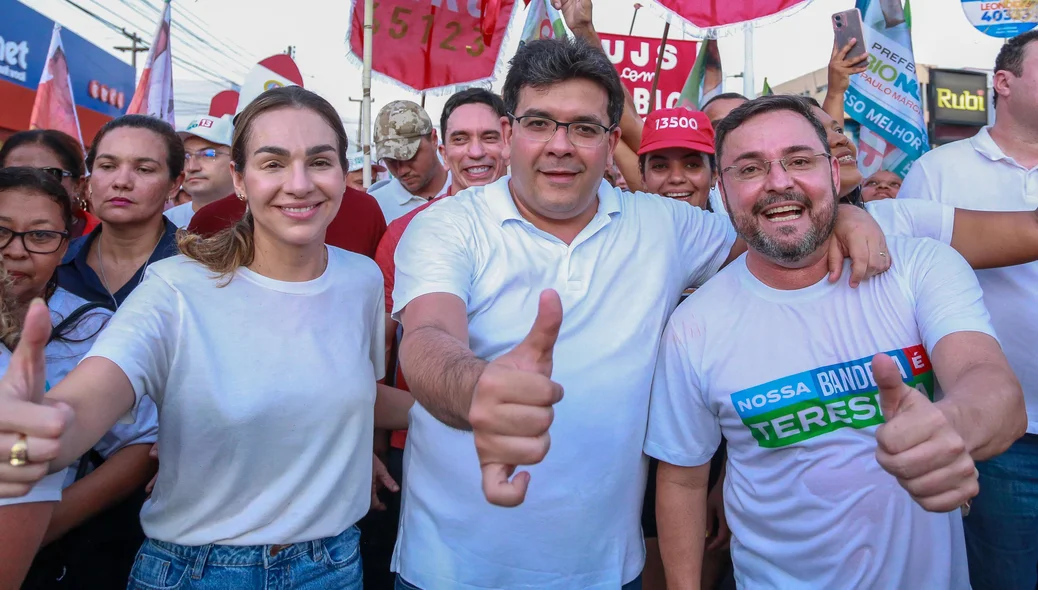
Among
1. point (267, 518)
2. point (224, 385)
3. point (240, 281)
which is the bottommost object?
point (267, 518)

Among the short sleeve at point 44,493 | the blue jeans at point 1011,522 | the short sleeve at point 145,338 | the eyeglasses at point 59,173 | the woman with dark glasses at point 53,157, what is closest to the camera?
the short sleeve at point 44,493

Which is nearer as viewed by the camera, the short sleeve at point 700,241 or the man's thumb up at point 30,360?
the man's thumb up at point 30,360

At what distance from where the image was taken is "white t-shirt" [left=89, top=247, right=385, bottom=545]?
1.79 meters

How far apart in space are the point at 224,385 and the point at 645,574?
203 centimetres

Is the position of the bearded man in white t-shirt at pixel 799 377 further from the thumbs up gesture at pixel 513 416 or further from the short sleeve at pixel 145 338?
the short sleeve at pixel 145 338

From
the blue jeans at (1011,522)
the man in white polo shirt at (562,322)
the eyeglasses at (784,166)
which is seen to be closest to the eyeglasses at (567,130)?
the man in white polo shirt at (562,322)

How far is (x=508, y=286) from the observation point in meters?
2.02

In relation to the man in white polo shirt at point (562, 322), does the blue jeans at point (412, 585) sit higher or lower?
lower

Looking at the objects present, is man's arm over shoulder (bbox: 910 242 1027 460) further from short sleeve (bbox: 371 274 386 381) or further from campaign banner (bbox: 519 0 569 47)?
campaign banner (bbox: 519 0 569 47)

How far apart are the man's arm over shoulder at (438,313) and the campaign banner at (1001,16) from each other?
15.2 ft

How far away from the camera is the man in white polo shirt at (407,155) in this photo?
171 inches

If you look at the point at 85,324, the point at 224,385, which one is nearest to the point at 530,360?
the point at 224,385

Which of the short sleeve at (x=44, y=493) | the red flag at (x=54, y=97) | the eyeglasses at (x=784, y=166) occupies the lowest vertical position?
the short sleeve at (x=44, y=493)

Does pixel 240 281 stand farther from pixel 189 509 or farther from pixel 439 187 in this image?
pixel 439 187
